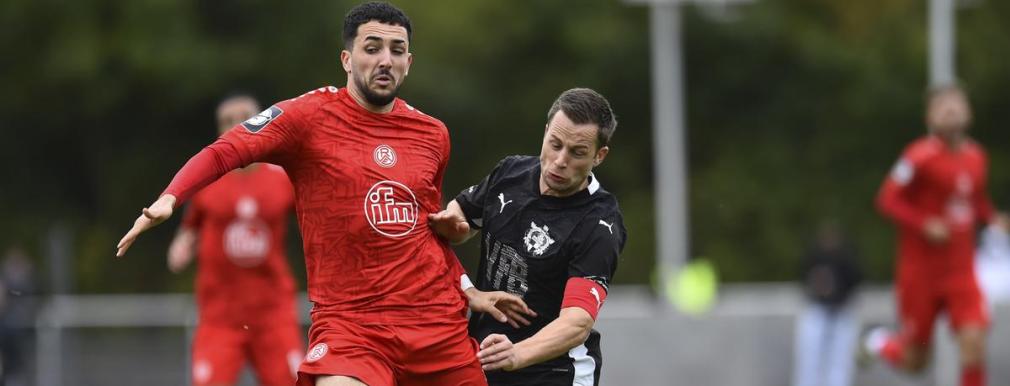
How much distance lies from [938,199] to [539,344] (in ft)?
20.7

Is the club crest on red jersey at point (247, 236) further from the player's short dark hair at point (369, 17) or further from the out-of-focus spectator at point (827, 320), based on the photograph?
the out-of-focus spectator at point (827, 320)

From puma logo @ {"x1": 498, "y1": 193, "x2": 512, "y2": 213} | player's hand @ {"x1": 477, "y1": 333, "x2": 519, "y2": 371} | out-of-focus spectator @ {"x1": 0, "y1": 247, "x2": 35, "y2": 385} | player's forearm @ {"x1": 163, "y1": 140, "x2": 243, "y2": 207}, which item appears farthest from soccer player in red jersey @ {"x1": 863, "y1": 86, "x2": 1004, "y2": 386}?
out-of-focus spectator @ {"x1": 0, "y1": 247, "x2": 35, "y2": 385}

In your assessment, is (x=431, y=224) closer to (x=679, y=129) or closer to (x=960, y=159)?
(x=960, y=159)

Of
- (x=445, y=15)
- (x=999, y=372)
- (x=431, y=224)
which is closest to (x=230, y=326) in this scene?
(x=431, y=224)

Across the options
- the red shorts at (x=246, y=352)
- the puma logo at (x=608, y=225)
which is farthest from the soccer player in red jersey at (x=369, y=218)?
the red shorts at (x=246, y=352)

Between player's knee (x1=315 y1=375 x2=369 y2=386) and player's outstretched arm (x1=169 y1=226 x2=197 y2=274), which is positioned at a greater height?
player's outstretched arm (x1=169 y1=226 x2=197 y2=274)

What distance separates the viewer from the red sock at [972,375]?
1152cm

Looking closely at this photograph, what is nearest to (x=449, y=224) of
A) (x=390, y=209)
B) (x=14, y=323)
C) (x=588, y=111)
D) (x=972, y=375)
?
(x=390, y=209)

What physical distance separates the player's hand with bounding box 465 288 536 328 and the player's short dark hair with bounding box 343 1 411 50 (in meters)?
1.14

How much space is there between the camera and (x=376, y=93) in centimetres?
618

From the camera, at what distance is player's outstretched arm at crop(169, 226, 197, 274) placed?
32.4ft

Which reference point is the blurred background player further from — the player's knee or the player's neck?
the player's knee

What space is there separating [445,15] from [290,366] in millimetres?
22672

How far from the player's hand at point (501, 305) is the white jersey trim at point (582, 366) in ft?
0.95
